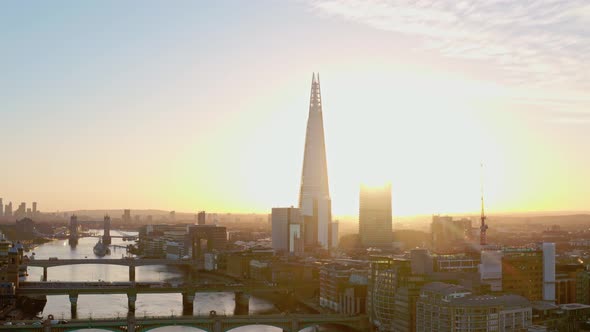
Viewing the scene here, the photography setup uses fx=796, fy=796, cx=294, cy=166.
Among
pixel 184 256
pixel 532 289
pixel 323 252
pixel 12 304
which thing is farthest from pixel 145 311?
pixel 184 256

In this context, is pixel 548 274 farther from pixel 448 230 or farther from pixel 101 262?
pixel 448 230

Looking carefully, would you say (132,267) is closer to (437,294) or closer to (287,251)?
(287,251)

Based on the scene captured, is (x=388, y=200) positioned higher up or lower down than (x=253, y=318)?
higher up

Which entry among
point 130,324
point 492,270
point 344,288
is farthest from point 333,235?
point 130,324

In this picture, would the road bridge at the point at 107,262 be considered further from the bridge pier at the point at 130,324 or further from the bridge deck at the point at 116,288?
the bridge pier at the point at 130,324

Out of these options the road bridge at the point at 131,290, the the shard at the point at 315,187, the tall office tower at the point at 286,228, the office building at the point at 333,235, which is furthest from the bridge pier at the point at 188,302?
the office building at the point at 333,235

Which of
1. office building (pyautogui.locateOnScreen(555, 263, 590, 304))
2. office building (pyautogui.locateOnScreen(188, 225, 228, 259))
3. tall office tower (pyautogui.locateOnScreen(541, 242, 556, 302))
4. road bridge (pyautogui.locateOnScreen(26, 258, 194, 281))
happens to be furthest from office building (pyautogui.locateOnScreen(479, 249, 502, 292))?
office building (pyautogui.locateOnScreen(188, 225, 228, 259))
